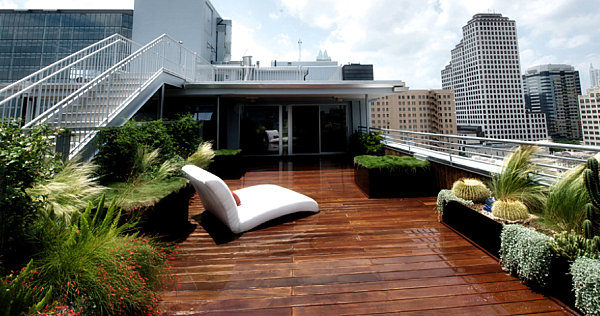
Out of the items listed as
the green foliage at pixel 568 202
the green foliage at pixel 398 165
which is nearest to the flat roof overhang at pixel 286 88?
the green foliage at pixel 398 165

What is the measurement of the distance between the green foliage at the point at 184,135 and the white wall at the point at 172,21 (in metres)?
9.44

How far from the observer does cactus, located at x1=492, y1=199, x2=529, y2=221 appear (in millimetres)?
2381

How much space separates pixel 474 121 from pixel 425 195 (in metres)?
102

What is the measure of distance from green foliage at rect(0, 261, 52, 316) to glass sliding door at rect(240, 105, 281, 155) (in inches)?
342

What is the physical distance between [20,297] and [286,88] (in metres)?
7.41

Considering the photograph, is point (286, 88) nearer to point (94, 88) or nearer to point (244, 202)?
point (94, 88)

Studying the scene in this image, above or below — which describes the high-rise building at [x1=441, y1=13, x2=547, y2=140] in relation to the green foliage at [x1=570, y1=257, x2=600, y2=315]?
above

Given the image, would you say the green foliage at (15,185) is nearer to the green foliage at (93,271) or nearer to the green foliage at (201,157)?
the green foliage at (93,271)

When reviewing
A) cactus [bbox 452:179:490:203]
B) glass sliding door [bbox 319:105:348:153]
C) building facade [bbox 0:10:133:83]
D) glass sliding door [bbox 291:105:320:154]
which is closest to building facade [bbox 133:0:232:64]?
glass sliding door [bbox 291:105:320:154]

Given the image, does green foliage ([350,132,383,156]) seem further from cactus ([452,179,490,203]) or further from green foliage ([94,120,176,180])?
green foliage ([94,120,176,180])

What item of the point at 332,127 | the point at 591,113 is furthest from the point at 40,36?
the point at 591,113

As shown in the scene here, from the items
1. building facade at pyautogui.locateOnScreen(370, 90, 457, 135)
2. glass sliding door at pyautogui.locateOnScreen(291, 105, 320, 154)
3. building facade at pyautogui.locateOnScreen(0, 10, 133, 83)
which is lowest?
glass sliding door at pyautogui.locateOnScreen(291, 105, 320, 154)

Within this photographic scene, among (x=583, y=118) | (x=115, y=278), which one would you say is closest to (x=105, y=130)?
(x=115, y=278)

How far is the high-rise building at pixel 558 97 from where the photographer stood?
65.7 m
